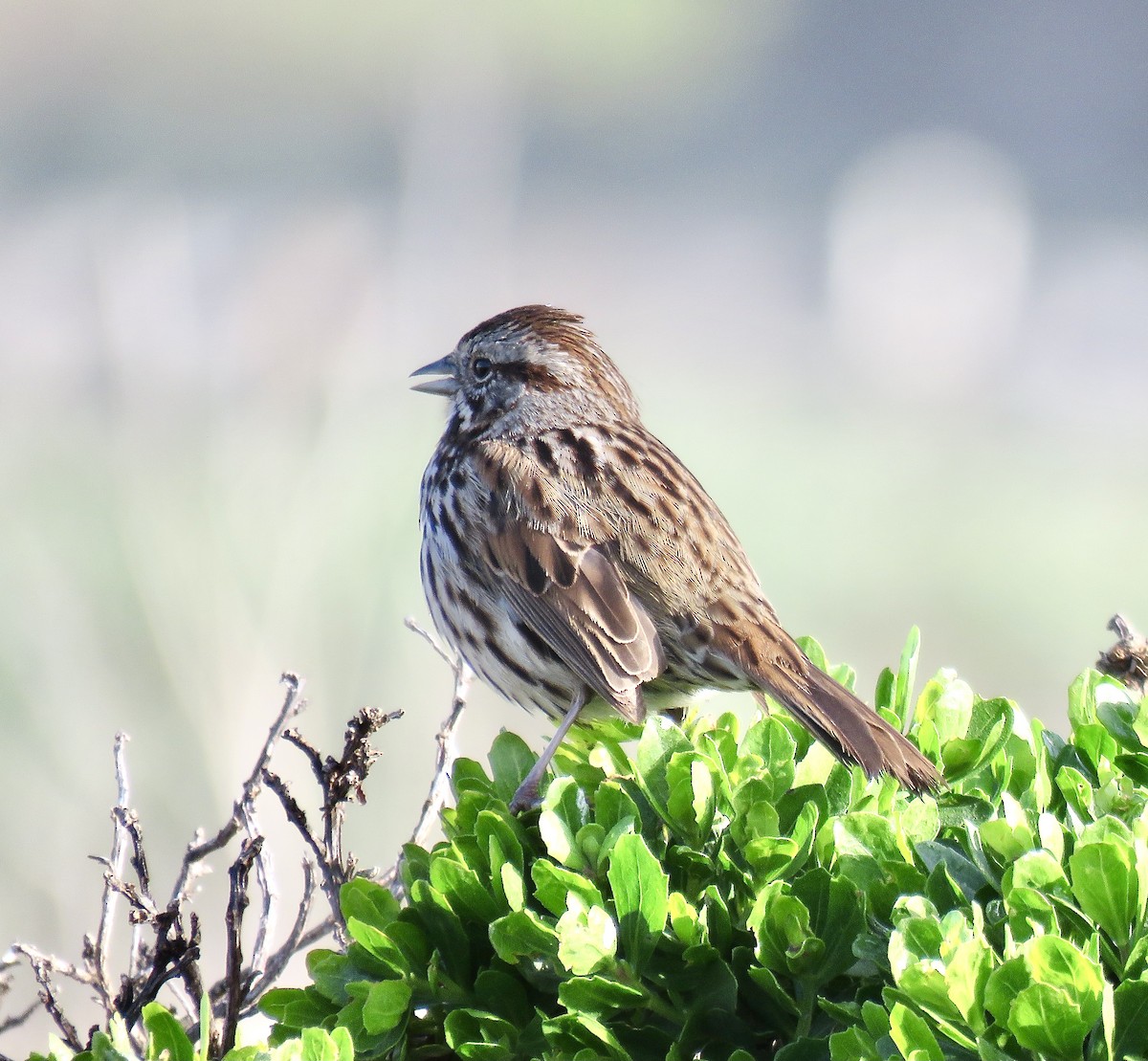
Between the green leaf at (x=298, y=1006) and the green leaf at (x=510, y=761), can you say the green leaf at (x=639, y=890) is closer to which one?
the green leaf at (x=298, y=1006)

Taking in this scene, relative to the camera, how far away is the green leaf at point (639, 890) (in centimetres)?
190

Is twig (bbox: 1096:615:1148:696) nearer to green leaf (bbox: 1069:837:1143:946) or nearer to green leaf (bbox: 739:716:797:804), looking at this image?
green leaf (bbox: 739:716:797:804)

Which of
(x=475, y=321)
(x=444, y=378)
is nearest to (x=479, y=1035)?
Result: (x=444, y=378)

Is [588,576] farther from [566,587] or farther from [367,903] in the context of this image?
[367,903]

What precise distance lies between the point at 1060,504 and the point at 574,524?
7.87 metres

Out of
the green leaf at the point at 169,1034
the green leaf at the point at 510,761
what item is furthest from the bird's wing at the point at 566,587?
the green leaf at the point at 169,1034

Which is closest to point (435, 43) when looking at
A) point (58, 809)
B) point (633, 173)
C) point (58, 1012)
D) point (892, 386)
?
point (633, 173)

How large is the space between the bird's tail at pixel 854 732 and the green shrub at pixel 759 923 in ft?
0.32

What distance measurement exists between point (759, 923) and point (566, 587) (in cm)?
156

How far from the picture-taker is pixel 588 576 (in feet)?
11.2

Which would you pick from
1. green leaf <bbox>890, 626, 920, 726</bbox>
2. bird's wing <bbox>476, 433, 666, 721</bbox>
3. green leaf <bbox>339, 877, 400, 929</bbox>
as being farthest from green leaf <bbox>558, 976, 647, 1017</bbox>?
bird's wing <bbox>476, 433, 666, 721</bbox>

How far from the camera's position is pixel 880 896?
192 centimetres

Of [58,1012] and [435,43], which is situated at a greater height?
[435,43]

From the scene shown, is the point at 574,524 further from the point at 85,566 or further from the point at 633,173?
the point at 633,173
